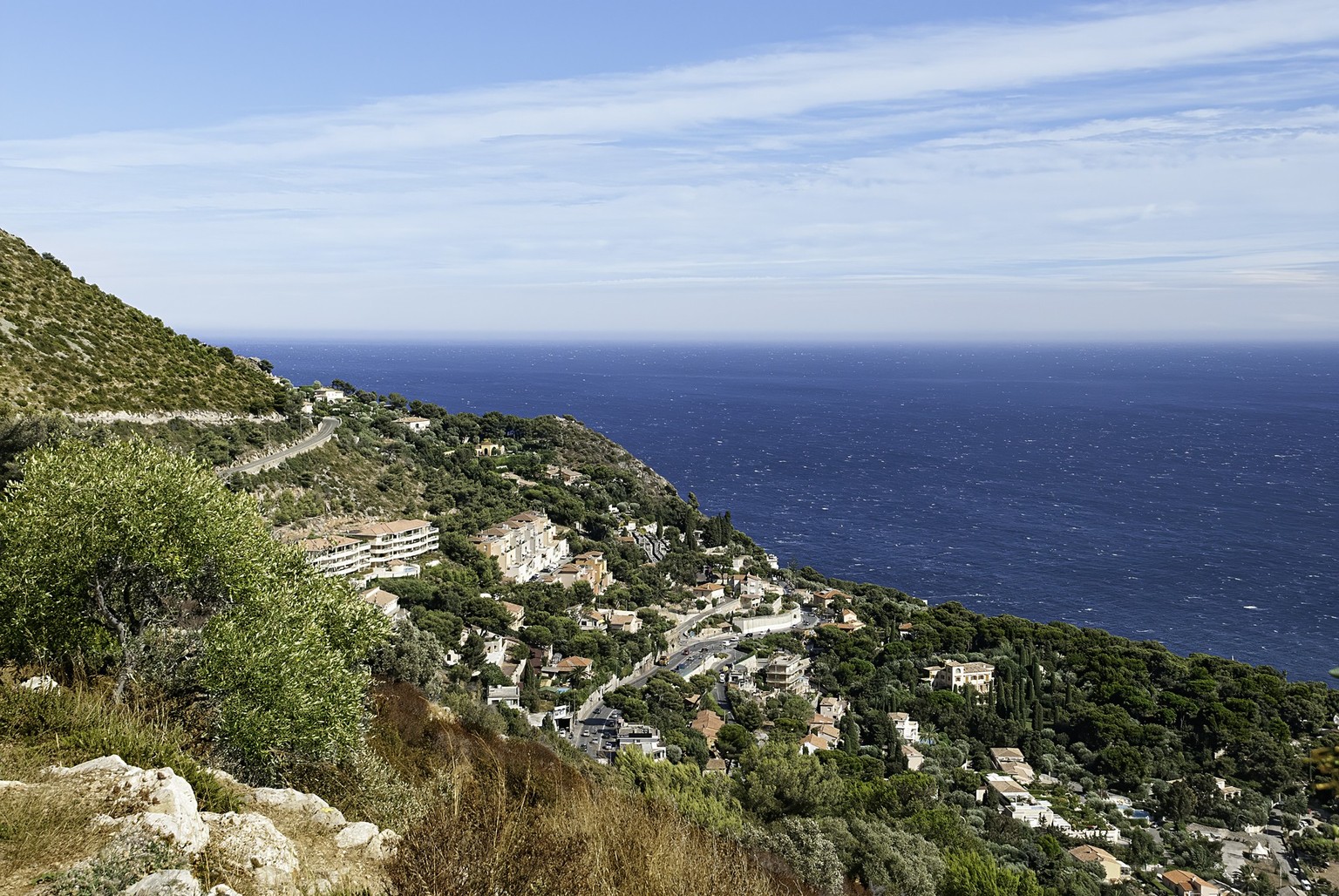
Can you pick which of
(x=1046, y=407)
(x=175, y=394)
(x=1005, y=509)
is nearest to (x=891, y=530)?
(x=1005, y=509)

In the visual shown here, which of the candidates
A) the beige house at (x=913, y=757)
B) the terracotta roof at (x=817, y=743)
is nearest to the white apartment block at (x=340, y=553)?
the terracotta roof at (x=817, y=743)

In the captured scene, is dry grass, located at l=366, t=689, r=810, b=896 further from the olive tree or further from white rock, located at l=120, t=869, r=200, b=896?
the olive tree

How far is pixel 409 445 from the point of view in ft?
186

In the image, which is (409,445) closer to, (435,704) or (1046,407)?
(435,704)

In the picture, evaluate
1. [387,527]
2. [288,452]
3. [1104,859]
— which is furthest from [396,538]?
[1104,859]

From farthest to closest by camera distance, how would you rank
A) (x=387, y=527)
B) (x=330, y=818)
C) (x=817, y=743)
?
(x=387, y=527)
(x=817, y=743)
(x=330, y=818)

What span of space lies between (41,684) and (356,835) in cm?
429

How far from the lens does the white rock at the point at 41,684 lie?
28.3ft

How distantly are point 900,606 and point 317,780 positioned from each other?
41296 mm

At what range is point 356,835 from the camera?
7.81 metres

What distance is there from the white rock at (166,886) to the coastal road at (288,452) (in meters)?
31.9

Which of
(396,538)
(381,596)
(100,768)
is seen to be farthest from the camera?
(396,538)

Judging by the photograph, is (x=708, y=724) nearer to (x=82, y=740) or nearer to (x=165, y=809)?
(x=82, y=740)

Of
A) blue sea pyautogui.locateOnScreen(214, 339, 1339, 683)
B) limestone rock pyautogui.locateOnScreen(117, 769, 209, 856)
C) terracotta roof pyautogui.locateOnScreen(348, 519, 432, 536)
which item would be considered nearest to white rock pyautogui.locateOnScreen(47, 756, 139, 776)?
limestone rock pyautogui.locateOnScreen(117, 769, 209, 856)
